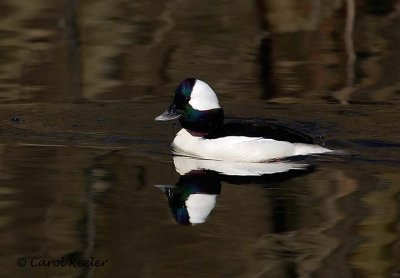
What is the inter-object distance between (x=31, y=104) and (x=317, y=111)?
2.86m

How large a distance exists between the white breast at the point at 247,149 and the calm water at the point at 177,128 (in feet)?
0.41

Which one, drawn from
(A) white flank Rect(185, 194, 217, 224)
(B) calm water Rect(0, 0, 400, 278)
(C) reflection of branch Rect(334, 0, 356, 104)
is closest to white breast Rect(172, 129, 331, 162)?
(B) calm water Rect(0, 0, 400, 278)

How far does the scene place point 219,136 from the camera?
1016cm

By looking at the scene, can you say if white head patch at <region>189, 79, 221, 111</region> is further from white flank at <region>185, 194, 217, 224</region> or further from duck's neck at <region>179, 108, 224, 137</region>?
white flank at <region>185, 194, 217, 224</region>

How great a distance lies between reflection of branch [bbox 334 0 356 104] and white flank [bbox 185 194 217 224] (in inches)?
133

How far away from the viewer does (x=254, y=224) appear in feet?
26.5

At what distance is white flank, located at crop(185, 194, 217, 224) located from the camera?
8312mm

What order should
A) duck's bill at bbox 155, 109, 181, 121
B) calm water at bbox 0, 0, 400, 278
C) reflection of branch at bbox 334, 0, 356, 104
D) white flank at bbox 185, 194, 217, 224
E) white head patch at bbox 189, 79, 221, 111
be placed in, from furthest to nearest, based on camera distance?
reflection of branch at bbox 334, 0, 356, 104
duck's bill at bbox 155, 109, 181, 121
white head patch at bbox 189, 79, 221, 111
white flank at bbox 185, 194, 217, 224
calm water at bbox 0, 0, 400, 278

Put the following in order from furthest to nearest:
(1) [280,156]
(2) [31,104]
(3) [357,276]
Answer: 1. (2) [31,104]
2. (1) [280,156]
3. (3) [357,276]

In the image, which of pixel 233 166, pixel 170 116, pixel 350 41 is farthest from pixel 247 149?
pixel 350 41

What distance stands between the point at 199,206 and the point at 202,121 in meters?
1.91

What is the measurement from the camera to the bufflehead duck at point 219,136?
9883mm

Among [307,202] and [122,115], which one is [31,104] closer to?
[122,115]

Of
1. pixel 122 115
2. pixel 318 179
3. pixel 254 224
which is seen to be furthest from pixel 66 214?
pixel 122 115
